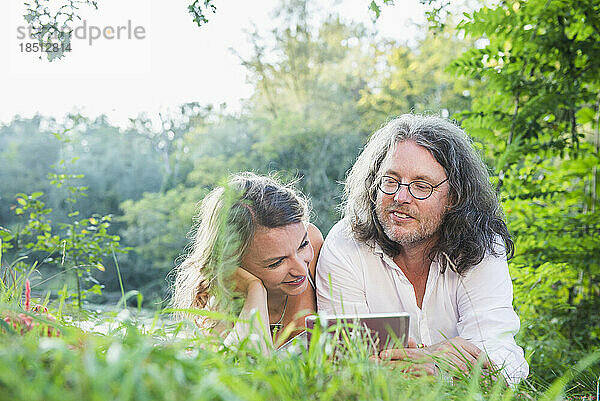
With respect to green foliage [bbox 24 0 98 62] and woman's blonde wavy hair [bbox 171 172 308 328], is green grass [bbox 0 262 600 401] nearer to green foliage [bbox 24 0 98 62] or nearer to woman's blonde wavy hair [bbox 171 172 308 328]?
woman's blonde wavy hair [bbox 171 172 308 328]

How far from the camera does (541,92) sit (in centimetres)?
304

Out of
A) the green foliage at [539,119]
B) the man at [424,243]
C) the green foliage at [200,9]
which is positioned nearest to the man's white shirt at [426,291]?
the man at [424,243]

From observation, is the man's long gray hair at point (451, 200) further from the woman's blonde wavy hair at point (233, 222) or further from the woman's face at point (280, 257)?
the woman's face at point (280, 257)

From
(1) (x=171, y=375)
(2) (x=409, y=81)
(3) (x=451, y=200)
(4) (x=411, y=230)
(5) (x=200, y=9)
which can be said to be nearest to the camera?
(1) (x=171, y=375)

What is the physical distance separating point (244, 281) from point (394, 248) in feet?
2.39

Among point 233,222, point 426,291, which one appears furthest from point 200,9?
point 426,291

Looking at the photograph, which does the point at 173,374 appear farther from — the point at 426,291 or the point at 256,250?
the point at 426,291

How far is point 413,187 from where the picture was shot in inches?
94.3

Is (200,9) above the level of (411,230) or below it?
above

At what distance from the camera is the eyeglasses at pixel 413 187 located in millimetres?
2389

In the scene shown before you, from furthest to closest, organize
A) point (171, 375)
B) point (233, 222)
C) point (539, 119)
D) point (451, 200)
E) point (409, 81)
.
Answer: point (409, 81)
point (539, 119)
point (451, 200)
point (233, 222)
point (171, 375)

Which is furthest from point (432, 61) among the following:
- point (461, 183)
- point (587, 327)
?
point (461, 183)

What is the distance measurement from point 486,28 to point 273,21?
12188 millimetres

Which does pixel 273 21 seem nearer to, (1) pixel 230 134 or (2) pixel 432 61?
(1) pixel 230 134
